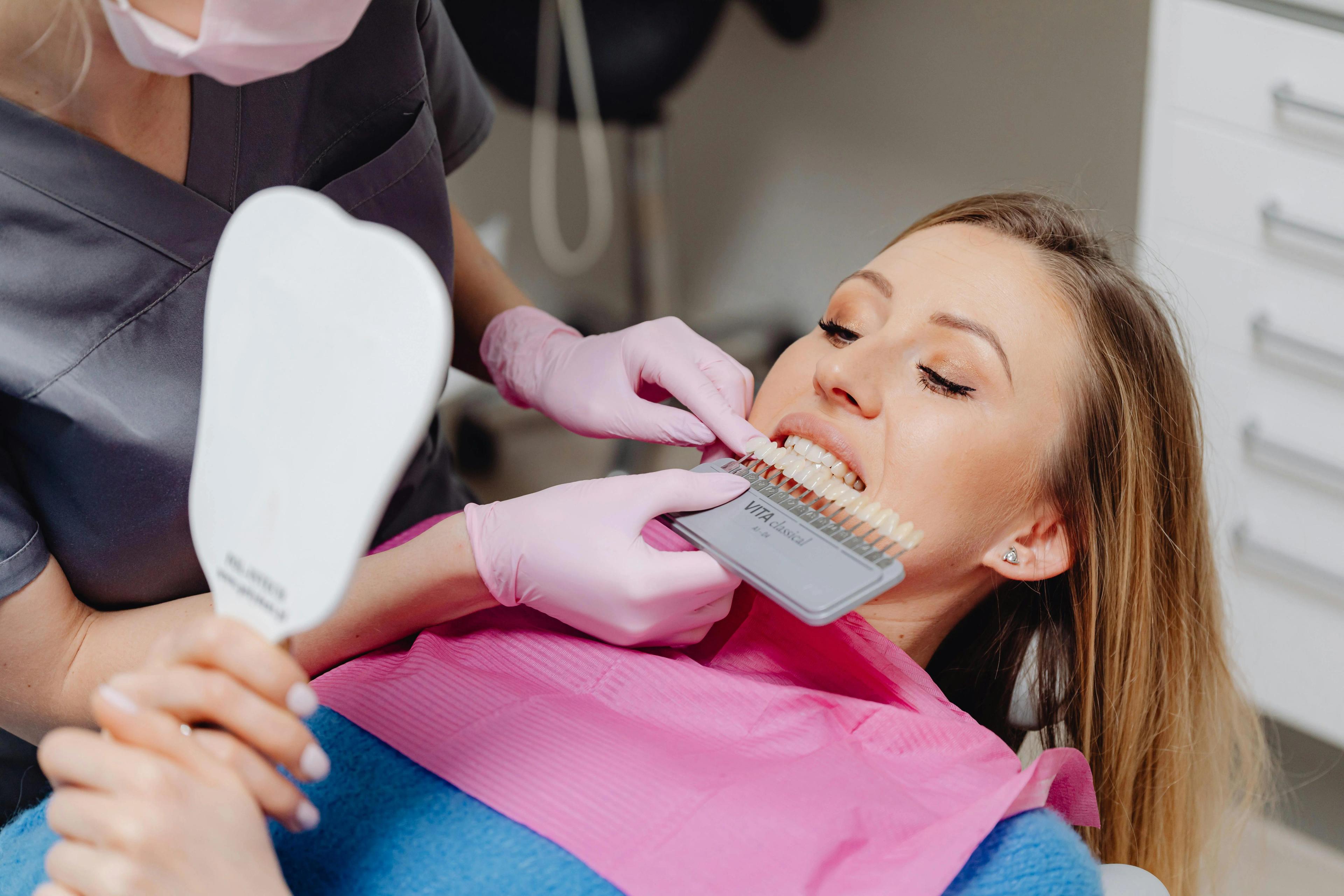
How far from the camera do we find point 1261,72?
1.39 metres

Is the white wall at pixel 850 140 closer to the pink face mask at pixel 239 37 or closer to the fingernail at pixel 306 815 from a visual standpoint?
the pink face mask at pixel 239 37

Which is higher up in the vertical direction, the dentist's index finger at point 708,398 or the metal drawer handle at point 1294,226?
the metal drawer handle at point 1294,226

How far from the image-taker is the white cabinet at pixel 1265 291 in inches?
54.4

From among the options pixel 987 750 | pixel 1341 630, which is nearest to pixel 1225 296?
pixel 1341 630

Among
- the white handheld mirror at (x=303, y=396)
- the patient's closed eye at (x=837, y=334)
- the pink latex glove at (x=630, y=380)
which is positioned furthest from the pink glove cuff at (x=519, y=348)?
the white handheld mirror at (x=303, y=396)

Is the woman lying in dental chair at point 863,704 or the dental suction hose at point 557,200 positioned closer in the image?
the woman lying in dental chair at point 863,704

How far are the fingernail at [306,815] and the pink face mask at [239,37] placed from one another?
1.56 feet

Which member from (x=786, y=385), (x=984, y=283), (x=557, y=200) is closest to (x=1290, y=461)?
(x=984, y=283)

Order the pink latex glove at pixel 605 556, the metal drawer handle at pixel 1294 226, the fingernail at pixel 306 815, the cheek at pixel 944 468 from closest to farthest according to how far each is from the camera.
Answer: the fingernail at pixel 306 815 < the pink latex glove at pixel 605 556 < the cheek at pixel 944 468 < the metal drawer handle at pixel 1294 226

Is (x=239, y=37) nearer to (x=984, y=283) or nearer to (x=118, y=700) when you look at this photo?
(x=118, y=700)

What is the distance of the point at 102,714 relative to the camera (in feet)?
2.19

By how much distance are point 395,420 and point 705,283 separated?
243 cm

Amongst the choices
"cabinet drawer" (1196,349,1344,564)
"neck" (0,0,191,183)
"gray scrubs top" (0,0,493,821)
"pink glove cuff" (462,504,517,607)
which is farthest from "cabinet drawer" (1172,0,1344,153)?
"neck" (0,0,191,183)

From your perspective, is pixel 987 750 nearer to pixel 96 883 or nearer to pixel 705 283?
pixel 96 883
